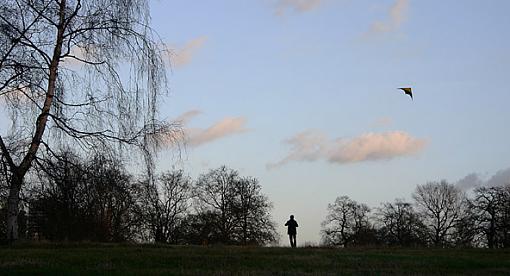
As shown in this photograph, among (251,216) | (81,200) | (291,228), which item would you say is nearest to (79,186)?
(81,200)

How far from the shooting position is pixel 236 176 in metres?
92.2

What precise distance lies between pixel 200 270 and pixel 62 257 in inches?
186

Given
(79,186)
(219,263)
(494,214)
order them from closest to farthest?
(219,263), (79,186), (494,214)

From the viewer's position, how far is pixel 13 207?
24.6 metres

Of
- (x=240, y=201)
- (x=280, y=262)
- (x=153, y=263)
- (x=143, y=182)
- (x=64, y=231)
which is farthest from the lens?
(x=240, y=201)

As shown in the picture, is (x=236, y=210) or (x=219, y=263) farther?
(x=236, y=210)

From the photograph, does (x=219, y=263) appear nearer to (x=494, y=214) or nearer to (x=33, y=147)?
(x=33, y=147)

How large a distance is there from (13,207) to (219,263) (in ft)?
29.8

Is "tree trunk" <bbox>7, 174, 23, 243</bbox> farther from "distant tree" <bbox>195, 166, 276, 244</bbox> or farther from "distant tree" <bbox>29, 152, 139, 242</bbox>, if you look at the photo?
"distant tree" <bbox>195, 166, 276, 244</bbox>

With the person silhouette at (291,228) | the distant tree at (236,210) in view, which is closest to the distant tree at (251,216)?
the distant tree at (236,210)

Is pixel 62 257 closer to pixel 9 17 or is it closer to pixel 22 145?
pixel 22 145

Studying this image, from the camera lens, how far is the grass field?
673 inches

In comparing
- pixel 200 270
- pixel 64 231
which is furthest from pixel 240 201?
pixel 200 270

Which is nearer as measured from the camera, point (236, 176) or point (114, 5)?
point (114, 5)
